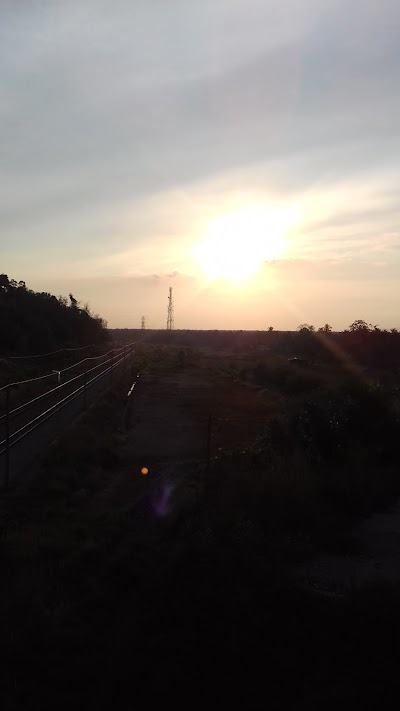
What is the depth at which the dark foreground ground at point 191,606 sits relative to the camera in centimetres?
643

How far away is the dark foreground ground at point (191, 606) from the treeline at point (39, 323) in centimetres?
3937

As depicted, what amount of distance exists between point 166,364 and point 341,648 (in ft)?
199

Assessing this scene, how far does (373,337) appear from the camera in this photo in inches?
2987

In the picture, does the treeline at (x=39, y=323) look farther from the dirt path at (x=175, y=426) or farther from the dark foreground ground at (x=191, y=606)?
the dark foreground ground at (x=191, y=606)

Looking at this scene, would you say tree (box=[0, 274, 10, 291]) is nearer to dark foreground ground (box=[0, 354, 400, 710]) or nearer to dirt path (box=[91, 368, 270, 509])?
dirt path (box=[91, 368, 270, 509])

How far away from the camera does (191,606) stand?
793 cm

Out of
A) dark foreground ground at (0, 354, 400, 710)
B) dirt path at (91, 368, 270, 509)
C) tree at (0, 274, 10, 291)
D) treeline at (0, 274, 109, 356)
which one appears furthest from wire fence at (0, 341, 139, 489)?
tree at (0, 274, 10, 291)

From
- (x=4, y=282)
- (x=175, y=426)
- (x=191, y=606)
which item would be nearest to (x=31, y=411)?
(x=175, y=426)

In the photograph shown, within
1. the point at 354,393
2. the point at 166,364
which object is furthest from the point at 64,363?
the point at 354,393

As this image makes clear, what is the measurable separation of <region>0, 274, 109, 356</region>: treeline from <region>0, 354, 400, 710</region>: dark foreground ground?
39.4m

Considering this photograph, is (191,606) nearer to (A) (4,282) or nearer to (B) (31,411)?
(B) (31,411)

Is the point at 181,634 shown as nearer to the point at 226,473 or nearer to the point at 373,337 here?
the point at 226,473

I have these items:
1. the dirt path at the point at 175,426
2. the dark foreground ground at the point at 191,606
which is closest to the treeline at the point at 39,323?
the dirt path at the point at 175,426

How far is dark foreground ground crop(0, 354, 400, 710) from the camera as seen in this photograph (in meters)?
6.43
